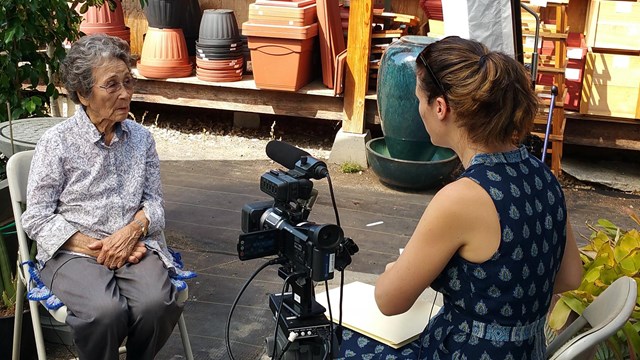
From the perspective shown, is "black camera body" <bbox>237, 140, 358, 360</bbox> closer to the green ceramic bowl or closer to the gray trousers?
the gray trousers

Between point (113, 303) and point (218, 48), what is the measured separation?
379 centimetres

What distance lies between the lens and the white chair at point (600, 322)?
66.2 inches

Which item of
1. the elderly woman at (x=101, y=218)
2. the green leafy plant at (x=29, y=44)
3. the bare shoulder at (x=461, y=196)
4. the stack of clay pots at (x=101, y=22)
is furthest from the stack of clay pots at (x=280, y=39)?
the bare shoulder at (x=461, y=196)

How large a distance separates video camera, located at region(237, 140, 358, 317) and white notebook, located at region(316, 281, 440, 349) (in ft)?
0.95

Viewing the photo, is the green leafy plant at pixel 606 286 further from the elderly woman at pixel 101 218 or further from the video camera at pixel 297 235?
the elderly woman at pixel 101 218

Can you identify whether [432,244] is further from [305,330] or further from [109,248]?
[109,248]

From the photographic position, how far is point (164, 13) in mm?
6016

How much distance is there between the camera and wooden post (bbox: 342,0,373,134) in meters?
5.46

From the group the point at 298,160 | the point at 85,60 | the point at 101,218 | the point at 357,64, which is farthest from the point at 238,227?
the point at 298,160

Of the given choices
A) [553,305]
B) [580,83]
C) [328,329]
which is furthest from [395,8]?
[328,329]

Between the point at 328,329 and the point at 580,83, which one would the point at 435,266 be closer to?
the point at 328,329

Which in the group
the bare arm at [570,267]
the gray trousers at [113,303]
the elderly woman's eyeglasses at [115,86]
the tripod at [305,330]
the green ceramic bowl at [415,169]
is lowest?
the green ceramic bowl at [415,169]

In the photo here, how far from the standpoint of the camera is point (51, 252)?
2.47 meters

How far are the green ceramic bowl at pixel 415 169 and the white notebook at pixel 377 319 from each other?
2946mm
